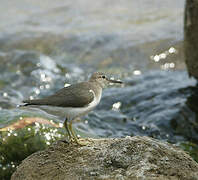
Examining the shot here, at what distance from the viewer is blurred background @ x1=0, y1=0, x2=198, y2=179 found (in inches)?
276

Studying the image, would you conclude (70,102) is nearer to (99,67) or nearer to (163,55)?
(99,67)

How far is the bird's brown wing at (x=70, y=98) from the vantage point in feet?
16.6

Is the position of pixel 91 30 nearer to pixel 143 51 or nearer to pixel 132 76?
pixel 143 51

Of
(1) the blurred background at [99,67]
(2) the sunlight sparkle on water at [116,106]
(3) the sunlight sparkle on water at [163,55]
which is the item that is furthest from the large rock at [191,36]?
(3) the sunlight sparkle on water at [163,55]

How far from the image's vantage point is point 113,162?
4.41m

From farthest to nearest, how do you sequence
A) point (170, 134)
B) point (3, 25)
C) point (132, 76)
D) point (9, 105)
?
point (3, 25), point (132, 76), point (9, 105), point (170, 134)

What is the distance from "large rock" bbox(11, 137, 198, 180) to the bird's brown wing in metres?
0.54

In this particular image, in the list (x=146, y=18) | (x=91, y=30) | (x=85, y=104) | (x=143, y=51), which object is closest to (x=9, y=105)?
(x=85, y=104)

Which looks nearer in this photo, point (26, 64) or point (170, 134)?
point (170, 134)

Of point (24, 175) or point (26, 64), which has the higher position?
point (24, 175)

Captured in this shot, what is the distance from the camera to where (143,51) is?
13.4m

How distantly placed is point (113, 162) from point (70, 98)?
113 cm

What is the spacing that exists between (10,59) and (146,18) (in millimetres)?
5813

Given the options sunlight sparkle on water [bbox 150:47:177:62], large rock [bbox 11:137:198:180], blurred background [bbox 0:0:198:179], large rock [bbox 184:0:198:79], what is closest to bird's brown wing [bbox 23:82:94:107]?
large rock [bbox 11:137:198:180]
